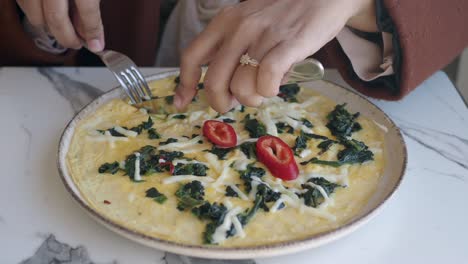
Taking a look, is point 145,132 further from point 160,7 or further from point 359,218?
point 160,7

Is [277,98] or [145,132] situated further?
[277,98]

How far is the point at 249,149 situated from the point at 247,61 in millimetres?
227

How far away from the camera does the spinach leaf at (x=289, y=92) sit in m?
1.61

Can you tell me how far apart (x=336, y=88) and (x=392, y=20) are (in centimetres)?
29

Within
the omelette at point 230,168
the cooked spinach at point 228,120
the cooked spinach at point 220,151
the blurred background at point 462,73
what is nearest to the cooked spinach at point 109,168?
the omelette at point 230,168

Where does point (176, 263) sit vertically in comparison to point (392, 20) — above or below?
below

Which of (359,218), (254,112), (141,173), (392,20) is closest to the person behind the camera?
(359,218)

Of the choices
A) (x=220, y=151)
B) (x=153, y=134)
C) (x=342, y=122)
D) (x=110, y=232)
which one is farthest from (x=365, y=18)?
(x=110, y=232)

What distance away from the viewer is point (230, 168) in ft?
4.24

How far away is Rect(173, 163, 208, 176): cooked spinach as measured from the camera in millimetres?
1262

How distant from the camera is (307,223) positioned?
3.65ft

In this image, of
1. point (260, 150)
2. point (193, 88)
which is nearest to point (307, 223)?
point (260, 150)

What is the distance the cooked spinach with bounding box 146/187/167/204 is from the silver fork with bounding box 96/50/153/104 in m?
0.40

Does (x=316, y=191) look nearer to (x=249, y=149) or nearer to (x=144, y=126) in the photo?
(x=249, y=149)
